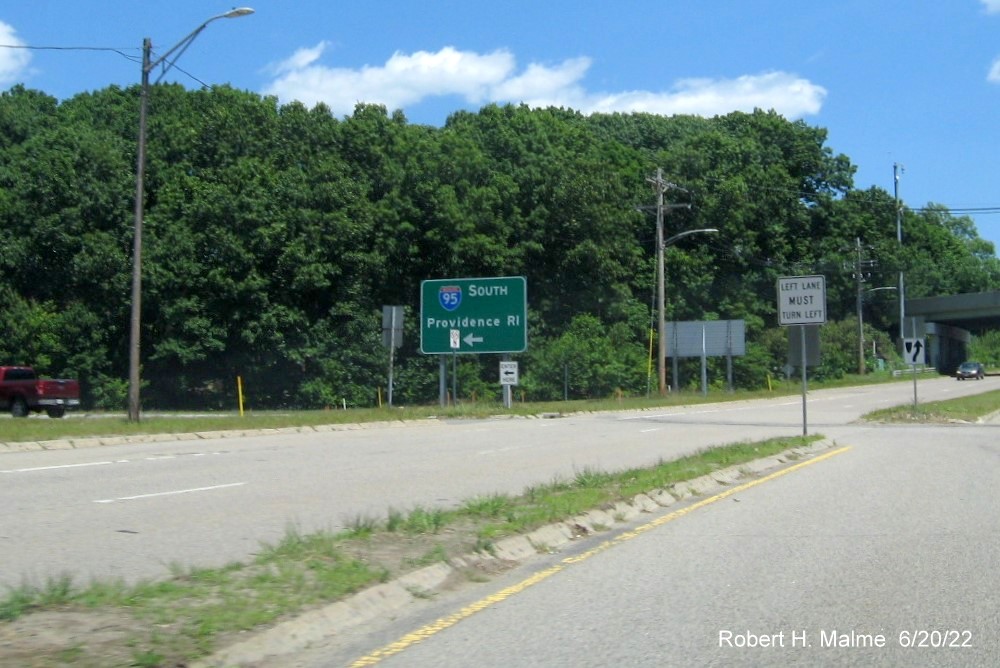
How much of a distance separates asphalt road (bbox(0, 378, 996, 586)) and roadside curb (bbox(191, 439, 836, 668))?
6.61 ft

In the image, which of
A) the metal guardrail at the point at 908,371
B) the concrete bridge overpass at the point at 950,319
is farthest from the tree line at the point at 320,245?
the metal guardrail at the point at 908,371

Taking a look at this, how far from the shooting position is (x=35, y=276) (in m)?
60.2

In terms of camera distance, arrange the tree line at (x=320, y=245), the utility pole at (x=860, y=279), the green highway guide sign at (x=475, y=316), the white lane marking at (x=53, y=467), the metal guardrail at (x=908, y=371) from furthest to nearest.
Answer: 1. the metal guardrail at (x=908, y=371)
2. the utility pole at (x=860, y=279)
3. the tree line at (x=320, y=245)
4. the green highway guide sign at (x=475, y=316)
5. the white lane marking at (x=53, y=467)

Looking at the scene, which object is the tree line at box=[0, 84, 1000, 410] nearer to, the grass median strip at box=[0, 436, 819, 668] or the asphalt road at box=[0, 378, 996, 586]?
the asphalt road at box=[0, 378, 996, 586]

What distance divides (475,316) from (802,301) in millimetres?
18940

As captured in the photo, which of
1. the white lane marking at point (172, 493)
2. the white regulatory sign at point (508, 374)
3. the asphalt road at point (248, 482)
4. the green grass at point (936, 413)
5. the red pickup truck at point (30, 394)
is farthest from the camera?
the white regulatory sign at point (508, 374)

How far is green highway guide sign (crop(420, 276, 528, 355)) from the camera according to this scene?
4131cm

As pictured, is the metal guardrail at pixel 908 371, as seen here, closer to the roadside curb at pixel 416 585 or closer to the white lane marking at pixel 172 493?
the roadside curb at pixel 416 585

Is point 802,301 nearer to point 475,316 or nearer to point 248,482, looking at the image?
point 248,482

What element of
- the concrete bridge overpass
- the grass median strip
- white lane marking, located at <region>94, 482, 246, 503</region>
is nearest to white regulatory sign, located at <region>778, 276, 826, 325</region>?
white lane marking, located at <region>94, 482, 246, 503</region>

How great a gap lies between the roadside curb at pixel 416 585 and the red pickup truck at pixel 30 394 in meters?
31.3

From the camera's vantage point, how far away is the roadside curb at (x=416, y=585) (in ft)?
21.5

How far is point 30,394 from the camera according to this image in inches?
1577

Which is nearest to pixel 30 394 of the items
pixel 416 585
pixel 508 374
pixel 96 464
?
pixel 508 374
